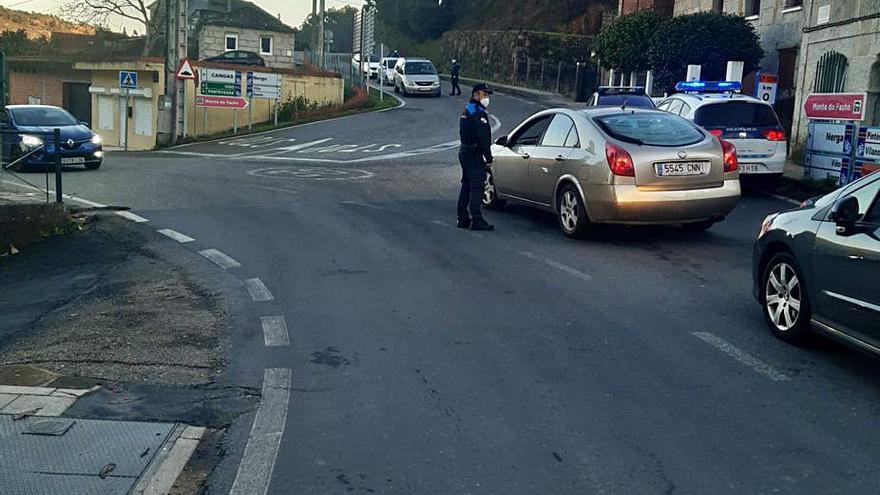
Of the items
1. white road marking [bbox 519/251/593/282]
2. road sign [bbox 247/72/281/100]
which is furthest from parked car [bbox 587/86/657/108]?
road sign [bbox 247/72/281/100]

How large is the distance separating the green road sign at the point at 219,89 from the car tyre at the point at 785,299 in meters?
31.0

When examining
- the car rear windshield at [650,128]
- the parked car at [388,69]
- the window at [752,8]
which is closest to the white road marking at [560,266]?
the car rear windshield at [650,128]

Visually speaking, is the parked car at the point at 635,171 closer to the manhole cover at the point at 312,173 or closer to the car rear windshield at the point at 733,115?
the car rear windshield at the point at 733,115

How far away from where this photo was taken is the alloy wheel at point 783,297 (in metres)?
7.04

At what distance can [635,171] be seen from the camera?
35.8 feet

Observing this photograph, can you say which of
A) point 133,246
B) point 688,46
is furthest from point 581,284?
point 688,46

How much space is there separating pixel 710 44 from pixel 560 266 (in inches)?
899

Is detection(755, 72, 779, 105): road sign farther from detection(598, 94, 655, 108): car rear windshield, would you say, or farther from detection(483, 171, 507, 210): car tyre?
detection(483, 171, 507, 210): car tyre

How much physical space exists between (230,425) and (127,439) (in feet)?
→ 1.83

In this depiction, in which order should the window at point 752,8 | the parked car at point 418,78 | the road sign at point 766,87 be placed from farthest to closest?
the parked car at point 418,78, the window at point 752,8, the road sign at point 766,87

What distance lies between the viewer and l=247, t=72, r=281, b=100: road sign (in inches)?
1442

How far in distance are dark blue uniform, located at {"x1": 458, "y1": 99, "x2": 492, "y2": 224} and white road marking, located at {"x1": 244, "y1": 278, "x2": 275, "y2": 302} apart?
12.1ft

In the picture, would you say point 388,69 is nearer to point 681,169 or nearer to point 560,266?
point 681,169

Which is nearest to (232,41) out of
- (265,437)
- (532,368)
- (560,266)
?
(560,266)
